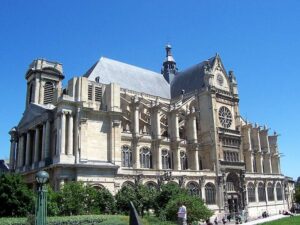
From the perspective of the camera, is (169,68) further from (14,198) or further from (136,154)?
(14,198)

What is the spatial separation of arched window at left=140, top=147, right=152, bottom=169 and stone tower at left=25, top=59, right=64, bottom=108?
16869 millimetres

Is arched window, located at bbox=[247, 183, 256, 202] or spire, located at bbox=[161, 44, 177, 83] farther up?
spire, located at bbox=[161, 44, 177, 83]

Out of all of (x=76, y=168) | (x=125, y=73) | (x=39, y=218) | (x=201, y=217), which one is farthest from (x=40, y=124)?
(x=39, y=218)

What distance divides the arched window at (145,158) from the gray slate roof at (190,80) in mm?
17084

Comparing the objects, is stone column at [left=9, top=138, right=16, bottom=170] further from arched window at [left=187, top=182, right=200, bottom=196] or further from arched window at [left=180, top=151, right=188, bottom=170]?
arched window at [left=187, top=182, right=200, bottom=196]

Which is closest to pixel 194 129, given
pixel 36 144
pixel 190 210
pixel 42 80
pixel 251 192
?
Answer: pixel 251 192

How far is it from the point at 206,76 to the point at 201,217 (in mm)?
34814

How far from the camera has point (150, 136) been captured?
162ft

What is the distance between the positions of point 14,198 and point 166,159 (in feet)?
76.3

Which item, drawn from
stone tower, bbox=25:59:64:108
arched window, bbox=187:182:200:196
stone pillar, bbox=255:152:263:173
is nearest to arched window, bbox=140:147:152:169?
arched window, bbox=187:182:200:196

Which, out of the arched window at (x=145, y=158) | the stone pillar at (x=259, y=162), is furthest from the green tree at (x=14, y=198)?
the stone pillar at (x=259, y=162)

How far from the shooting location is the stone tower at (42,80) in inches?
2145

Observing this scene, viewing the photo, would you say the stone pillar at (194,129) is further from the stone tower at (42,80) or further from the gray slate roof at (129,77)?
the stone tower at (42,80)

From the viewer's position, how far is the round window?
58500mm
